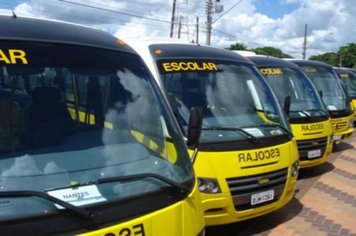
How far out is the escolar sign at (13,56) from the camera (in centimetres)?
289

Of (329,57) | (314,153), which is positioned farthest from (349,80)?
(329,57)

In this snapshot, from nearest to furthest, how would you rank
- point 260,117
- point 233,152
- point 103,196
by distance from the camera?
point 103,196, point 233,152, point 260,117

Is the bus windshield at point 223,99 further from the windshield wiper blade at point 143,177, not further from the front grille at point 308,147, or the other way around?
the front grille at point 308,147

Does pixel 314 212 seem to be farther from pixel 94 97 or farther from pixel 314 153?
pixel 94 97

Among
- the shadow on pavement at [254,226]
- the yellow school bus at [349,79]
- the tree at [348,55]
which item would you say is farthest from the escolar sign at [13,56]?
the tree at [348,55]

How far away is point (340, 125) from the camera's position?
37.5 feet

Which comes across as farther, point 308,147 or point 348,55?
point 348,55

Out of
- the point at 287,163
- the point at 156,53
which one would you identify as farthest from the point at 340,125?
the point at 156,53

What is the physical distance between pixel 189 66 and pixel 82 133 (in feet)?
9.97

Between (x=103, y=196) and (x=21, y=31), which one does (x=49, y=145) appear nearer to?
(x=103, y=196)

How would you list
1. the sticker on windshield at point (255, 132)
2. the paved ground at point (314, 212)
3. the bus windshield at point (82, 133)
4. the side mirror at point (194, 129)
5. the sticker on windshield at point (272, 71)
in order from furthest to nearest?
the sticker on windshield at point (272, 71) → the paved ground at point (314, 212) → the sticker on windshield at point (255, 132) → the side mirror at point (194, 129) → the bus windshield at point (82, 133)

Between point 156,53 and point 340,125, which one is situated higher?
point 156,53

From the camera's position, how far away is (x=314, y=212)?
269 inches

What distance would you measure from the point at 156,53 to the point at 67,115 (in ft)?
9.73
